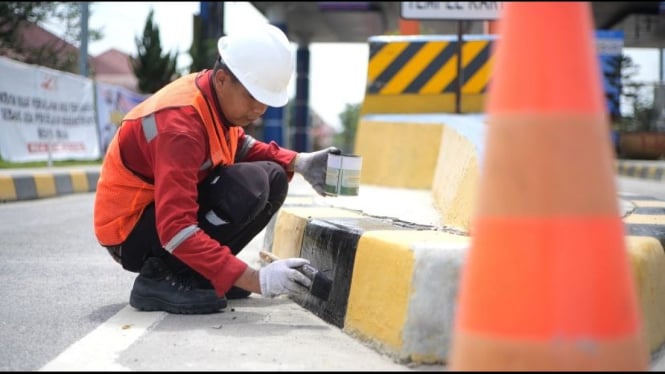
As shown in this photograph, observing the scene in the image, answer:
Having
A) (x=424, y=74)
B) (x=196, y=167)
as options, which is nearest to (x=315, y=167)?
(x=196, y=167)

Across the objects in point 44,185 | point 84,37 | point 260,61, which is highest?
point 84,37

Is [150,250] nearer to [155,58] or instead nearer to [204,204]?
[204,204]

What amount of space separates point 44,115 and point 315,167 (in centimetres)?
975

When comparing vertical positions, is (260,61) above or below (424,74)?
below

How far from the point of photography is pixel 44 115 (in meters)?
12.5

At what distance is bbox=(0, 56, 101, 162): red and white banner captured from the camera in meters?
11.5

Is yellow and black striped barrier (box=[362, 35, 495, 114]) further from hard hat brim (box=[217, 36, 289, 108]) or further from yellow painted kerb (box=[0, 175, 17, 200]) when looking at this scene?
hard hat brim (box=[217, 36, 289, 108])

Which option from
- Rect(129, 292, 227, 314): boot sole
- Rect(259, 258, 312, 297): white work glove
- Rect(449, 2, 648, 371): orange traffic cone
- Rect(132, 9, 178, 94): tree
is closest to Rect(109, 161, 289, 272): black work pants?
Rect(129, 292, 227, 314): boot sole

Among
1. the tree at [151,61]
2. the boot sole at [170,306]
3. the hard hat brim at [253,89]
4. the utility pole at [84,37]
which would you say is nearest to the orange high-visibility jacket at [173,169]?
the hard hat brim at [253,89]

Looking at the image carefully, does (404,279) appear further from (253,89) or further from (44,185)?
(44,185)

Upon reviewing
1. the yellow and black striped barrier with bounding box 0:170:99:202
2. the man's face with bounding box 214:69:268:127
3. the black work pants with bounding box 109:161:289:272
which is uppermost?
the man's face with bounding box 214:69:268:127

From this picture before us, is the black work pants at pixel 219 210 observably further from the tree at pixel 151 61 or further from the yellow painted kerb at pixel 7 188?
the tree at pixel 151 61

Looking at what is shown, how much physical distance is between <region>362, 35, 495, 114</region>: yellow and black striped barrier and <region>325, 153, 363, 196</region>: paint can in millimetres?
4805

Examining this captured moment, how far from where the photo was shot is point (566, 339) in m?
1.72
